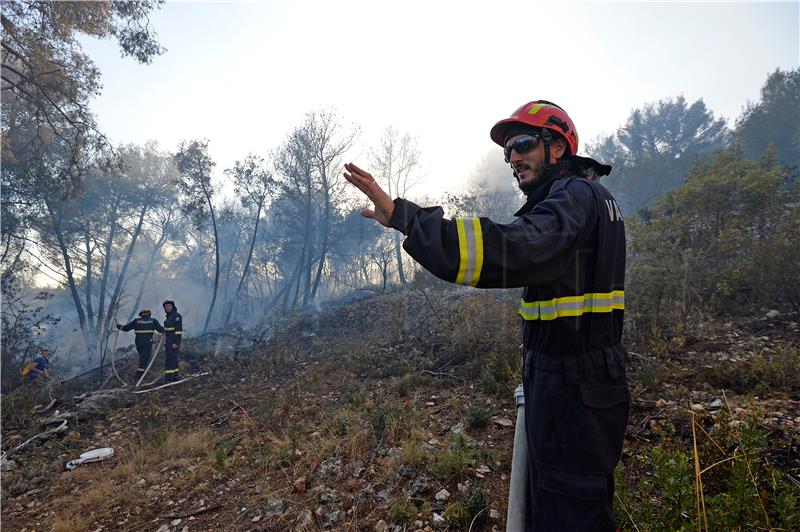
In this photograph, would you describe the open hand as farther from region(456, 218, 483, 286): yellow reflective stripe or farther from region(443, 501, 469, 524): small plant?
region(443, 501, 469, 524): small plant

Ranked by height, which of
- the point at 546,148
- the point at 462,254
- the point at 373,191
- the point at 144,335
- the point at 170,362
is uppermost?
the point at 546,148

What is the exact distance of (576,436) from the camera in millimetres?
1396

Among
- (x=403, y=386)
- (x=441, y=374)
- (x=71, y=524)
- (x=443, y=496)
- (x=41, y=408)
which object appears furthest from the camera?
(x=41, y=408)

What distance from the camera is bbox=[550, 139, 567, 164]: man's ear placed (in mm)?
1854

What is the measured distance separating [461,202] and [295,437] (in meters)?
16.2

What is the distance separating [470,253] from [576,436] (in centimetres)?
80

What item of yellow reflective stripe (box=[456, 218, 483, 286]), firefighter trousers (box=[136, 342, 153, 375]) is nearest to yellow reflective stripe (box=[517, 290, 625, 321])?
yellow reflective stripe (box=[456, 218, 483, 286])

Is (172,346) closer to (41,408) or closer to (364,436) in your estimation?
(41,408)

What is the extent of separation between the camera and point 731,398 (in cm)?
373

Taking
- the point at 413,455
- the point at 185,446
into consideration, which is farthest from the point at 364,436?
the point at 185,446

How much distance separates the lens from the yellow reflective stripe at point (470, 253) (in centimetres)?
124

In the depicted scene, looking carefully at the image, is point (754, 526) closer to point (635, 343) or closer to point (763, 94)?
point (635, 343)

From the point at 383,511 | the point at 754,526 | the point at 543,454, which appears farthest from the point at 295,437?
the point at 754,526

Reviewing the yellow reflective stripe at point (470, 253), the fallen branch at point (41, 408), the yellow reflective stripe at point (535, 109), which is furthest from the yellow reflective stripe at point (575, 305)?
the fallen branch at point (41, 408)
